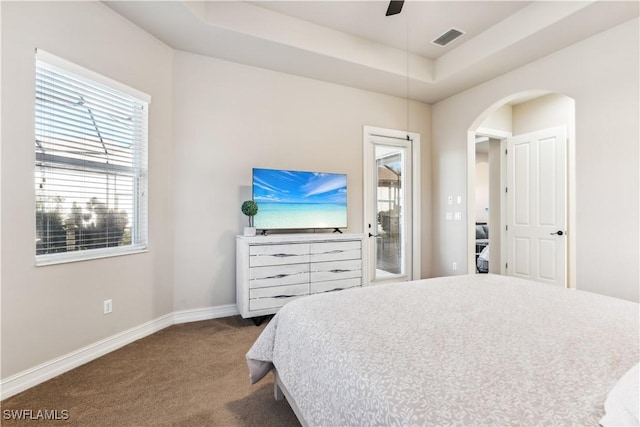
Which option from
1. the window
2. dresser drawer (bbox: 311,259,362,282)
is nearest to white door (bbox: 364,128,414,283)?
dresser drawer (bbox: 311,259,362,282)

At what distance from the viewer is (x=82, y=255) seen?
2305 mm

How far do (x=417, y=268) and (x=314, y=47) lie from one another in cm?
313

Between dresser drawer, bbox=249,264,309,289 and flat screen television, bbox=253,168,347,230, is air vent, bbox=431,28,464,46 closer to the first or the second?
flat screen television, bbox=253,168,347,230

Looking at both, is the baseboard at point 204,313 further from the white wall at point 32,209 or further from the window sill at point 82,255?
the window sill at point 82,255

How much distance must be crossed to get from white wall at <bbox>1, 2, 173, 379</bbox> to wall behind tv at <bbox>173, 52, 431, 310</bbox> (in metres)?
0.15

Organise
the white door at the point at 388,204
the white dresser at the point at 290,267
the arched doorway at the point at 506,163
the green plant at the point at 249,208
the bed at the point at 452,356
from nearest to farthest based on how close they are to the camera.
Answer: the bed at the point at 452,356
the white dresser at the point at 290,267
the green plant at the point at 249,208
the arched doorway at the point at 506,163
the white door at the point at 388,204

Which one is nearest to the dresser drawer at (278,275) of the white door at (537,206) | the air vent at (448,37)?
the air vent at (448,37)

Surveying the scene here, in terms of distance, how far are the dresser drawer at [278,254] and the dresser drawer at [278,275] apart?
0.16ft

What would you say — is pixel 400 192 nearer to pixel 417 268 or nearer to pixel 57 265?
pixel 417 268

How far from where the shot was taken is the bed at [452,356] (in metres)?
0.77

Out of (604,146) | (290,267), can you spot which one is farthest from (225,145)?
(604,146)

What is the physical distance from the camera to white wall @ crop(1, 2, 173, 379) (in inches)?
74.0

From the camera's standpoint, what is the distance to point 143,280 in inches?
110

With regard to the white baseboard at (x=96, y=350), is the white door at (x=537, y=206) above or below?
above
